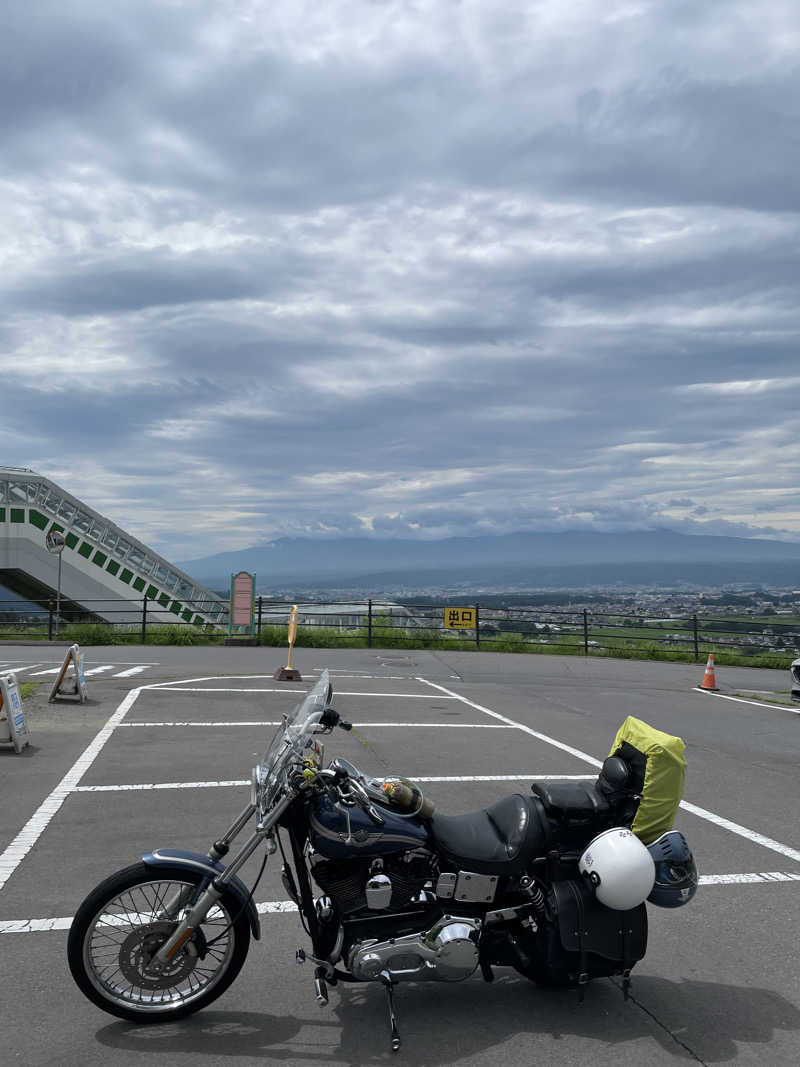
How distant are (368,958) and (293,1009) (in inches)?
21.1

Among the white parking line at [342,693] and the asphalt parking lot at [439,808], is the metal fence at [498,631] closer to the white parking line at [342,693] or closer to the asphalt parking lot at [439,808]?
the asphalt parking lot at [439,808]

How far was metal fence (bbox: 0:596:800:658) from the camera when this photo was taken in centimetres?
2378

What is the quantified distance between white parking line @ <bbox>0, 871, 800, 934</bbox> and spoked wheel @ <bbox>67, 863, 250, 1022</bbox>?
2.51ft

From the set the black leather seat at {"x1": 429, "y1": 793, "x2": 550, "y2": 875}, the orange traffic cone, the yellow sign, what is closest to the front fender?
the black leather seat at {"x1": 429, "y1": 793, "x2": 550, "y2": 875}

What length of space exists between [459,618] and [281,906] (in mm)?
19813

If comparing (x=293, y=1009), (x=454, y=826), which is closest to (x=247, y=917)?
(x=293, y=1009)

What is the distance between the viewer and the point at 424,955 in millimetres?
3775

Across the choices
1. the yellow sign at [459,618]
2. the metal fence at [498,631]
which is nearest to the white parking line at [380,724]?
the metal fence at [498,631]

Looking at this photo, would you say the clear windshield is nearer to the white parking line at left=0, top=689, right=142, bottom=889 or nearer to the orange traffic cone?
the white parking line at left=0, top=689, right=142, bottom=889

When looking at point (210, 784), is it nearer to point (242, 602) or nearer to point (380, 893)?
point (380, 893)

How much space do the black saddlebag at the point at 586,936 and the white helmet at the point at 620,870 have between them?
3.4 inches

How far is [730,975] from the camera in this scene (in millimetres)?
4324

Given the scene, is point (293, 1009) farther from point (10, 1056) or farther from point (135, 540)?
point (135, 540)

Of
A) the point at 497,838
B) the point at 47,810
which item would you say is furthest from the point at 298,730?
the point at 47,810
